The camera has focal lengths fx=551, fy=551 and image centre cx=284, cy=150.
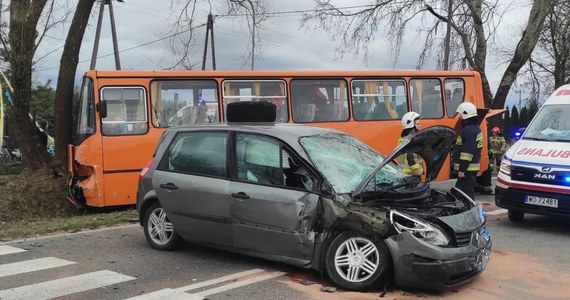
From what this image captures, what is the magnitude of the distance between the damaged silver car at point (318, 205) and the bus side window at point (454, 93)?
675 centimetres

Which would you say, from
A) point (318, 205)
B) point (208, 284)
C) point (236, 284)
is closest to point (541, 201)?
point (318, 205)

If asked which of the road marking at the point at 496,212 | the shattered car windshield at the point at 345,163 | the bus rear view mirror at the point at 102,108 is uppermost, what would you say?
the bus rear view mirror at the point at 102,108

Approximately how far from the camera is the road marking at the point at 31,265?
19.9ft

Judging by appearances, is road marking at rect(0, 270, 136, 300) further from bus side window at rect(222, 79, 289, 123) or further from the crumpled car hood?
bus side window at rect(222, 79, 289, 123)

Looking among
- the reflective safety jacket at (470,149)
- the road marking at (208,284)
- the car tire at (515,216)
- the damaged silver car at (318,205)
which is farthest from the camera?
the car tire at (515,216)

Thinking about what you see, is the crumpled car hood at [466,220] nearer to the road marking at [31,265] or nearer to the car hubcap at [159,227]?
the car hubcap at [159,227]

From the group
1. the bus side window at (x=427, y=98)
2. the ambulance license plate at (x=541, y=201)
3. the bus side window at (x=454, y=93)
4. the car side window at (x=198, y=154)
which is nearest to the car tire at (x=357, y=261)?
the car side window at (x=198, y=154)

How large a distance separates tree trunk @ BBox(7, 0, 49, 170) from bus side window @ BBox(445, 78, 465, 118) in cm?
A: 944

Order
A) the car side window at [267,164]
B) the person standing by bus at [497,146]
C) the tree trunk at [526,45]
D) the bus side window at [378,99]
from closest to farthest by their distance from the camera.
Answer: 1. the car side window at [267,164]
2. the bus side window at [378,99]
3. the person standing by bus at [497,146]
4. the tree trunk at [526,45]

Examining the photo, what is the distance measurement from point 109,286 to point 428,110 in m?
8.76

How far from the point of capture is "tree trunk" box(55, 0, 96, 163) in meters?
12.4

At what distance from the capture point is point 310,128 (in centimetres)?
622

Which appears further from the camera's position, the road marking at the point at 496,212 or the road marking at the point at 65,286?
the road marking at the point at 496,212

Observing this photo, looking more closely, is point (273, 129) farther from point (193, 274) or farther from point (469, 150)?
point (469, 150)
